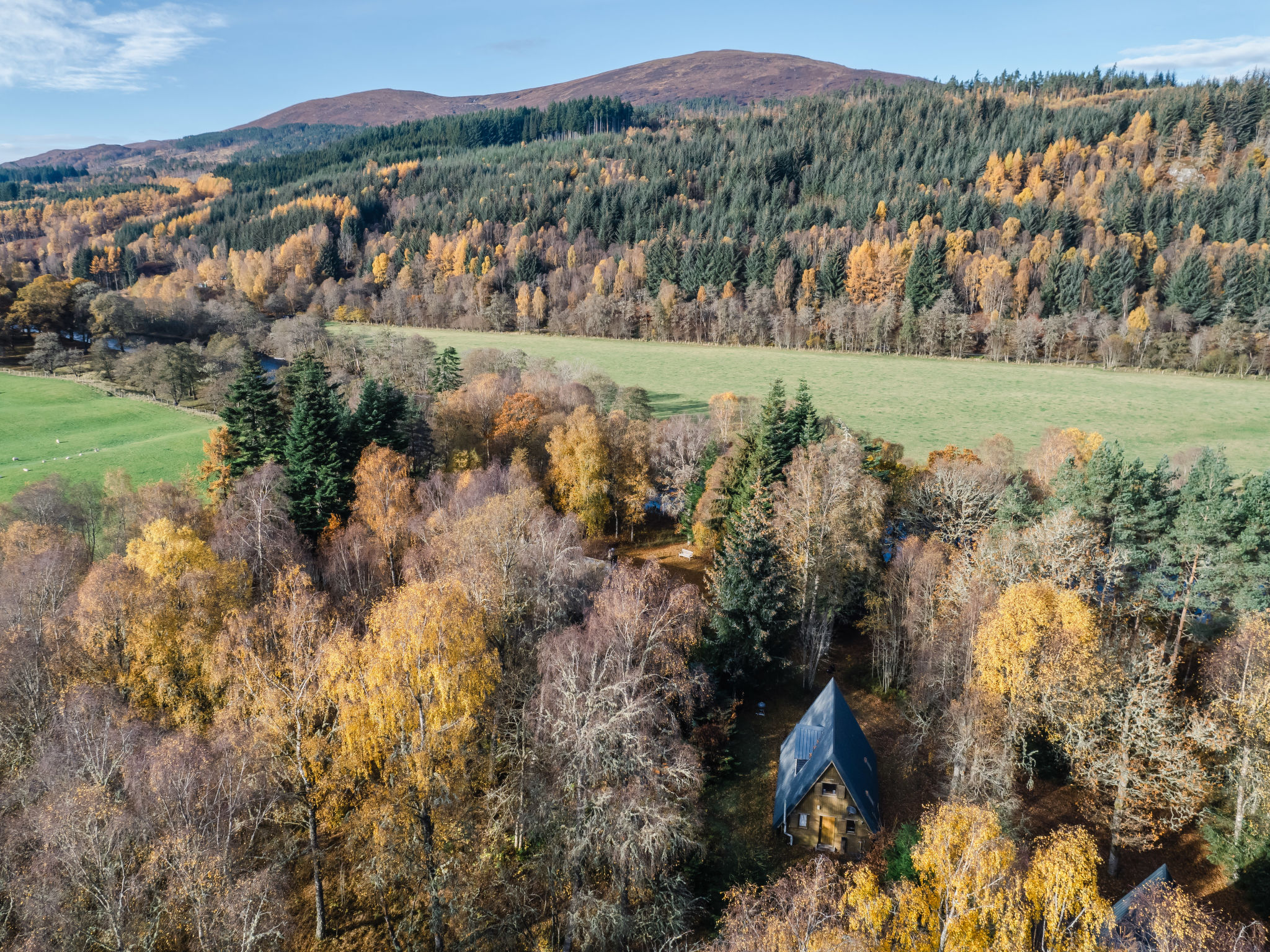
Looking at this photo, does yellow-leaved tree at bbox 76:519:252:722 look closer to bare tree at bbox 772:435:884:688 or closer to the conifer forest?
the conifer forest

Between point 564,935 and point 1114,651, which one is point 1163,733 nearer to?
point 1114,651

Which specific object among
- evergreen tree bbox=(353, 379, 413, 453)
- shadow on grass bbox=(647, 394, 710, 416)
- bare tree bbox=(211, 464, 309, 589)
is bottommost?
bare tree bbox=(211, 464, 309, 589)

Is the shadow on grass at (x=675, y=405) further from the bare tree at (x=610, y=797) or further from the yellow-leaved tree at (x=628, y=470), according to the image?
the bare tree at (x=610, y=797)

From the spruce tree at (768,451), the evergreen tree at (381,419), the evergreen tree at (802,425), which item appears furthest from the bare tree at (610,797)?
the evergreen tree at (381,419)

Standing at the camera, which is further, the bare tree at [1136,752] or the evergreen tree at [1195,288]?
the evergreen tree at [1195,288]

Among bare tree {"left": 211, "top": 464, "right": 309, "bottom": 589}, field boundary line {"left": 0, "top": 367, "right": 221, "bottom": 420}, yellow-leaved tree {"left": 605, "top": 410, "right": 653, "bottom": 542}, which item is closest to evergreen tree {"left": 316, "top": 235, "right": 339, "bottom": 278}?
field boundary line {"left": 0, "top": 367, "right": 221, "bottom": 420}
